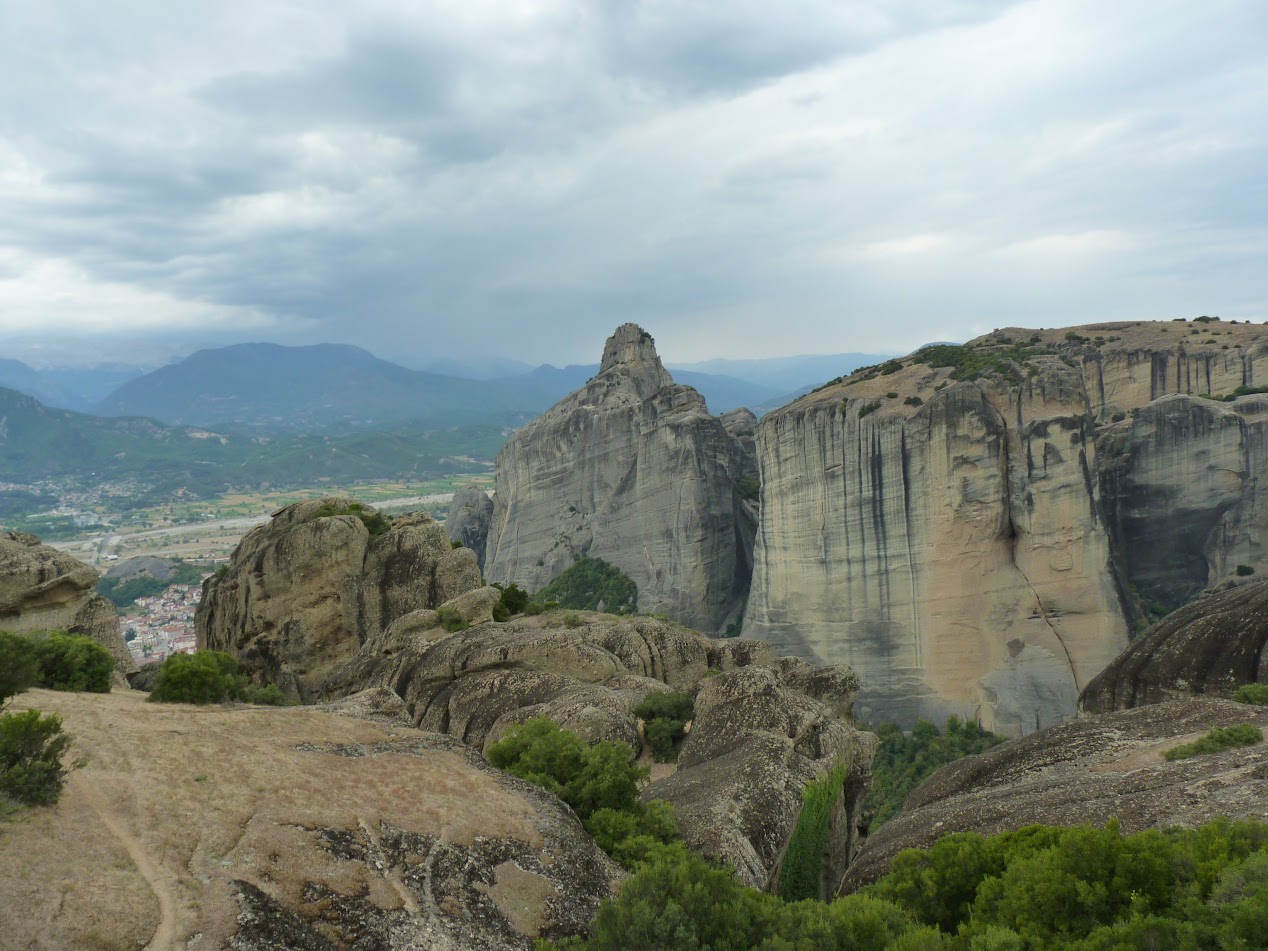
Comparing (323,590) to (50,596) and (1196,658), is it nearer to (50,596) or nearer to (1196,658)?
(50,596)

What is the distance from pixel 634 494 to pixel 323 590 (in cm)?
3691

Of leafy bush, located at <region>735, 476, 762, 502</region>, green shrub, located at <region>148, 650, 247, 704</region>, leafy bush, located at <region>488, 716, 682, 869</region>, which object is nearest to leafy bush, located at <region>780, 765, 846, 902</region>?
leafy bush, located at <region>488, 716, 682, 869</region>

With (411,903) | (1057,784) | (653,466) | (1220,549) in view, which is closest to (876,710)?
(1220,549)

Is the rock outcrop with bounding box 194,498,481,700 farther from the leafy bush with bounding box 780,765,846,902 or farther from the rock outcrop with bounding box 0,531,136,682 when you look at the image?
the leafy bush with bounding box 780,765,846,902

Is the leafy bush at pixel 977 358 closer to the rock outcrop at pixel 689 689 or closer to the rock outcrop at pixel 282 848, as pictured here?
the rock outcrop at pixel 689 689

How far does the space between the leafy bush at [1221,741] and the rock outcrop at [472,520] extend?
71.7 metres

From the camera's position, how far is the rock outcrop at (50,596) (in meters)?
23.6

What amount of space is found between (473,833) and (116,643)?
2003 centimetres

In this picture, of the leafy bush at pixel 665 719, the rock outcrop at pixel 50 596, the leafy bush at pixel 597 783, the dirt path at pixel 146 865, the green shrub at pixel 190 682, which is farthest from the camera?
the rock outcrop at pixel 50 596

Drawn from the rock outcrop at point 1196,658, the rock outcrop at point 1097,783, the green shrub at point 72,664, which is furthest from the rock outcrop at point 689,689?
the rock outcrop at point 1196,658

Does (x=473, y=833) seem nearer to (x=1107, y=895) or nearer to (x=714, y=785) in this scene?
(x=714, y=785)

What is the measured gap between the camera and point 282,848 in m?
10.2

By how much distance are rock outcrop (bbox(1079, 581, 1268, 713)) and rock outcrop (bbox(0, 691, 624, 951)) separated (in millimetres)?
18182

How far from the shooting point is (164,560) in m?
122
